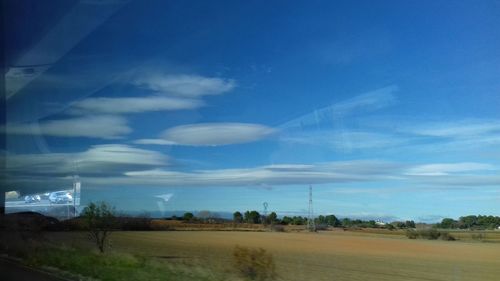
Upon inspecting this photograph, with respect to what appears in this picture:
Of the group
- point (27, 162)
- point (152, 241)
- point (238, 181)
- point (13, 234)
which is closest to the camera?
point (238, 181)

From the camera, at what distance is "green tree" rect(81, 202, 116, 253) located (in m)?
12.1

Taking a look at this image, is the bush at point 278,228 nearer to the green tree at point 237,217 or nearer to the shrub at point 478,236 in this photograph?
the green tree at point 237,217

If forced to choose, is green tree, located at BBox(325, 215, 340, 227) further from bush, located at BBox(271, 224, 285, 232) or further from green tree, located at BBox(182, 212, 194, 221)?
green tree, located at BBox(182, 212, 194, 221)

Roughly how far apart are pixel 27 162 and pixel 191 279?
17.4 ft

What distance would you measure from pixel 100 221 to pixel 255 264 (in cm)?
474

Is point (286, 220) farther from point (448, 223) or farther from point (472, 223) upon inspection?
point (472, 223)

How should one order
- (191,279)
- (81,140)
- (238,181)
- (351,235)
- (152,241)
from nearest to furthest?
1. (351,235)
2. (238,181)
3. (191,279)
4. (152,241)
5. (81,140)

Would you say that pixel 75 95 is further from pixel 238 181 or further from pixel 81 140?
pixel 238 181

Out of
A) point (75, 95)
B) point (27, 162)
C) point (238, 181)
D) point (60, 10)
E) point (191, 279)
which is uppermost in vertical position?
point (60, 10)

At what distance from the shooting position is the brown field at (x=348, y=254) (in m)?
6.48

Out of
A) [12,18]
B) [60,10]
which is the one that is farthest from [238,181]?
[12,18]

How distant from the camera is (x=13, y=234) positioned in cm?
1706

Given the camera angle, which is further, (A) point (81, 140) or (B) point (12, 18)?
(A) point (81, 140)

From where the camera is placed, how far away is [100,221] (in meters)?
12.4
